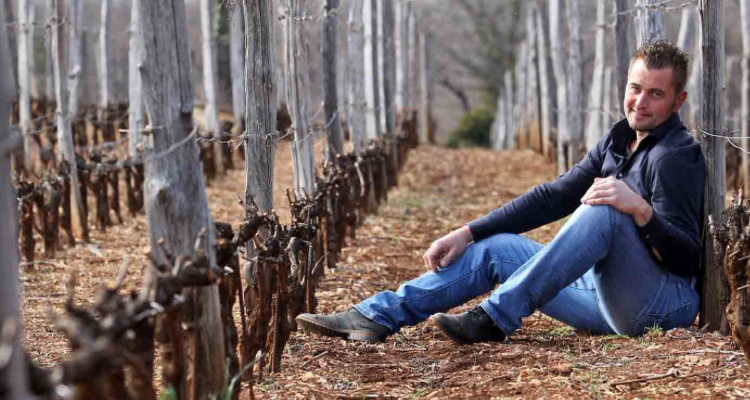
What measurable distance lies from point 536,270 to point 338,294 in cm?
203

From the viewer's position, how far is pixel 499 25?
40562 millimetres

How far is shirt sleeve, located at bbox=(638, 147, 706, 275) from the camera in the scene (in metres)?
3.53

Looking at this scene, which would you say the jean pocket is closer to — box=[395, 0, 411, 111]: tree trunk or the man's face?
the man's face

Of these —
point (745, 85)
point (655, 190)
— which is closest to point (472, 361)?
point (655, 190)

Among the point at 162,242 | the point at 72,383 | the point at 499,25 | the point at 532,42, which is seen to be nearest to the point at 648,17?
the point at 162,242

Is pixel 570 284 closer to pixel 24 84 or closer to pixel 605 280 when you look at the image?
pixel 605 280

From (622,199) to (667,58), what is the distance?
636 millimetres

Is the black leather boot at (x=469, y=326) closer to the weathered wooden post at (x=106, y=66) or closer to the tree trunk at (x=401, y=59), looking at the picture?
the weathered wooden post at (x=106, y=66)

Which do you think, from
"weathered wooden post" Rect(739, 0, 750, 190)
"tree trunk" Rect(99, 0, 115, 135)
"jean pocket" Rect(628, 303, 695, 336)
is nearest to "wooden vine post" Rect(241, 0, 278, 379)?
"jean pocket" Rect(628, 303, 695, 336)

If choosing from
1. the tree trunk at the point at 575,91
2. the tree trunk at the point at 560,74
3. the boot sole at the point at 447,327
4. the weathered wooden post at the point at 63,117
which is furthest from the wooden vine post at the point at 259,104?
the tree trunk at the point at 560,74

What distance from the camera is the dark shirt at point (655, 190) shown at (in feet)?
11.7

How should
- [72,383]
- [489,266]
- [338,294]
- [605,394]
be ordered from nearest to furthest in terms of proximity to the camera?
1. [72,383]
2. [605,394]
3. [489,266]
4. [338,294]

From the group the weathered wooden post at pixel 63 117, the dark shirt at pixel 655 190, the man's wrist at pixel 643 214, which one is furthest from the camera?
the weathered wooden post at pixel 63 117

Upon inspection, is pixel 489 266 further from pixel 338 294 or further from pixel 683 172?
pixel 338 294
